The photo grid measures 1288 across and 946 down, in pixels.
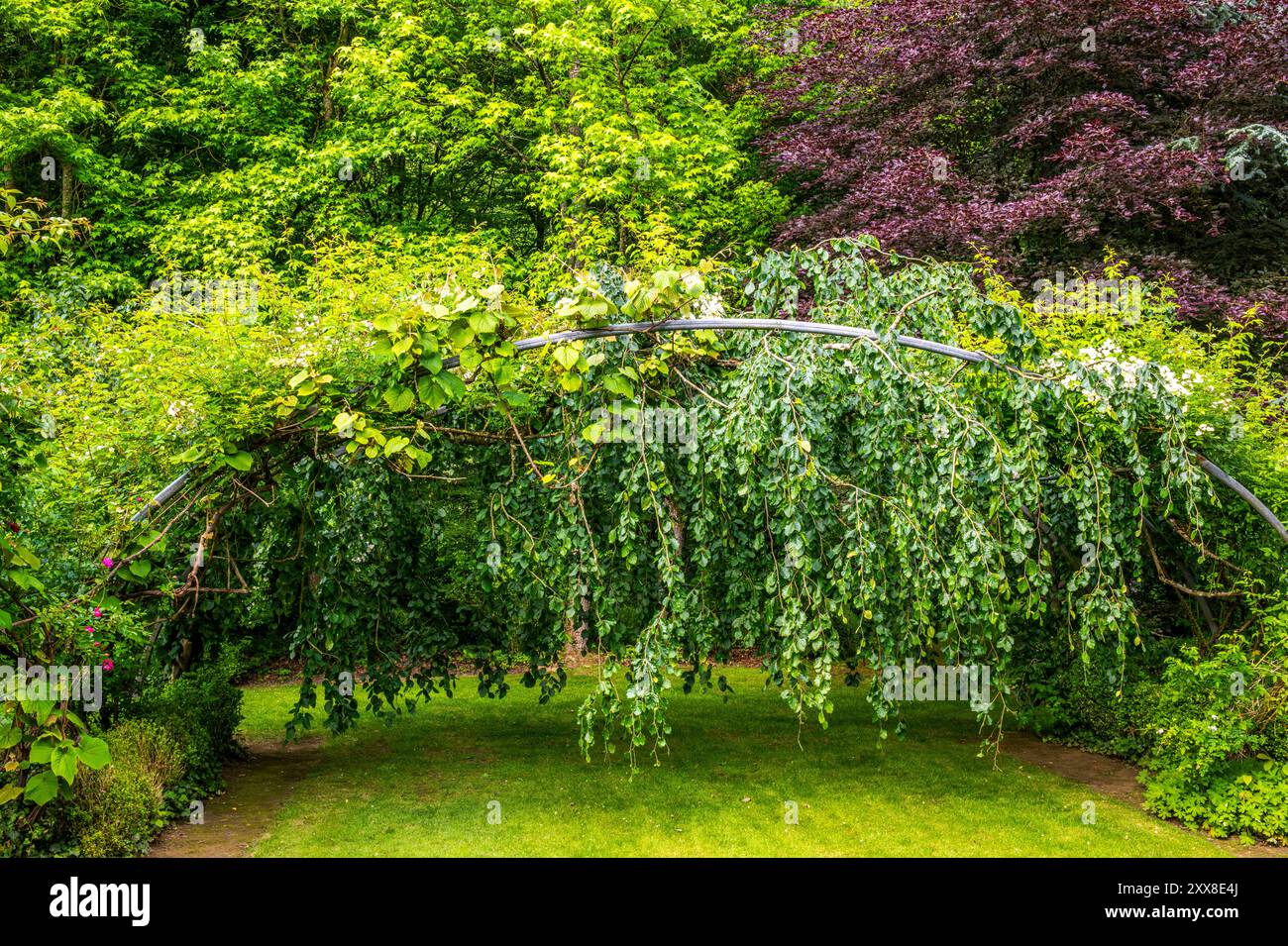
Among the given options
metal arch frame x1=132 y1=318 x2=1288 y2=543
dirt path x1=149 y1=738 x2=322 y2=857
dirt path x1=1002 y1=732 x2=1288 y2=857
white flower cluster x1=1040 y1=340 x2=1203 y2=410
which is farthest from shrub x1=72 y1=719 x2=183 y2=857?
dirt path x1=1002 y1=732 x2=1288 y2=857

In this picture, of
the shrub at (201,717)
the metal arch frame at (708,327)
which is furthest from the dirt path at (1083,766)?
the shrub at (201,717)

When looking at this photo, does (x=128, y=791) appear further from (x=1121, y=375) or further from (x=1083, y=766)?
(x=1083, y=766)

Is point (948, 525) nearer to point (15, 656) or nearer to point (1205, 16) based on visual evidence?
point (15, 656)

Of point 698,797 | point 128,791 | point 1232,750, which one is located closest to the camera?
point 128,791

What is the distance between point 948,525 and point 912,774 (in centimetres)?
259

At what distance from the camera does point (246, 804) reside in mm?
6387

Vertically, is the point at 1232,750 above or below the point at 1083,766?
above

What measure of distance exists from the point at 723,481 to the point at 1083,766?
411cm

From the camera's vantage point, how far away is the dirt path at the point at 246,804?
5555 millimetres

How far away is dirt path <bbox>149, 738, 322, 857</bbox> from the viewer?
5555mm

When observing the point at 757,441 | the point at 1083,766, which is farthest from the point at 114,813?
the point at 1083,766

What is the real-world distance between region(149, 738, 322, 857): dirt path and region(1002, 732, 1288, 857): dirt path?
5.47 m

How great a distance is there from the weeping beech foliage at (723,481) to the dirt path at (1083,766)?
1.54m

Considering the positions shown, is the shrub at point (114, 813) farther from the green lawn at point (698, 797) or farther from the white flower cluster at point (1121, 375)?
the white flower cluster at point (1121, 375)
